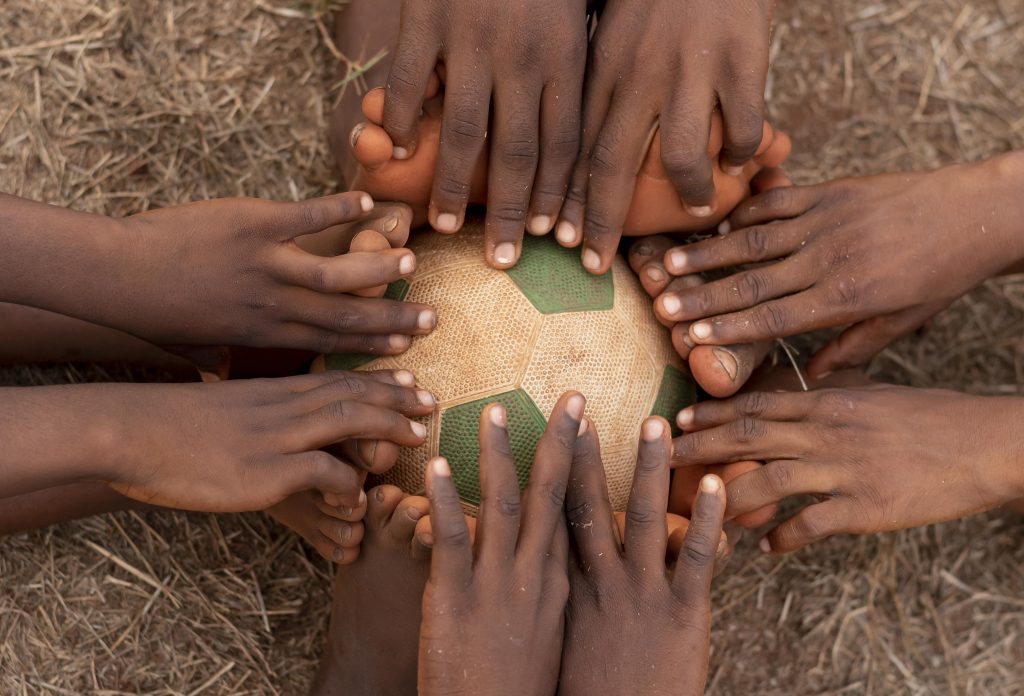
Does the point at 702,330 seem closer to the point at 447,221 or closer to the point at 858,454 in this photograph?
the point at 858,454

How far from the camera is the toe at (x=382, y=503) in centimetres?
224

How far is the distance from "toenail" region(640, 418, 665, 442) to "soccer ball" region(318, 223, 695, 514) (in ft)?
0.33

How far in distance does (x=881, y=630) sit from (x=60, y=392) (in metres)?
2.40

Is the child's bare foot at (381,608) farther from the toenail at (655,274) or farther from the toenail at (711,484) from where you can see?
the toenail at (655,274)

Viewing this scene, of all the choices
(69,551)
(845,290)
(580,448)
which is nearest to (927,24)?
(845,290)

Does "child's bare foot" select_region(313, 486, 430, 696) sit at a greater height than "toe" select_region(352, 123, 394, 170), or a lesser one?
lesser

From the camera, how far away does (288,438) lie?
2.13 m

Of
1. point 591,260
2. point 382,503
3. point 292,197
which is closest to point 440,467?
point 382,503

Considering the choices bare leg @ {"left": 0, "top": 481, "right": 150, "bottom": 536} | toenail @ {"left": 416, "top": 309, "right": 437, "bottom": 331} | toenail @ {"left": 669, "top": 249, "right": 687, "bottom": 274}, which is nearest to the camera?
toenail @ {"left": 416, "top": 309, "right": 437, "bottom": 331}

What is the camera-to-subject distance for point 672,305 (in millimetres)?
2355

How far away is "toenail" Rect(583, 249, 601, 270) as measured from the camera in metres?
2.33

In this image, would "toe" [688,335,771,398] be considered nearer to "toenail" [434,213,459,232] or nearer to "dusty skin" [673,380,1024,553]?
"dusty skin" [673,380,1024,553]

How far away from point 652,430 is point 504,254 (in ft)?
1.68

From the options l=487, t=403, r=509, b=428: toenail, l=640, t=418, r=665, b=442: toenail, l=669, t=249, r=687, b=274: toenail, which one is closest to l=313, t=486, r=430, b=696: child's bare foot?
l=487, t=403, r=509, b=428: toenail
